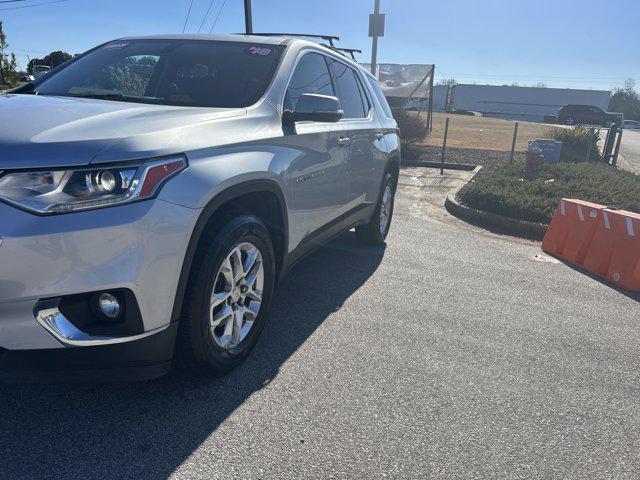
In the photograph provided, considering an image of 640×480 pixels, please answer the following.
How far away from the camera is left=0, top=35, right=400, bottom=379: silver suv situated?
2.14 meters

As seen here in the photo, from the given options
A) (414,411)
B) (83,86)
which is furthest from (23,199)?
(414,411)

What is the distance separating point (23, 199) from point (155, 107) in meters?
1.09

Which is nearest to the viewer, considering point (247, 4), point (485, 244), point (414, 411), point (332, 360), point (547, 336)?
point (414, 411)

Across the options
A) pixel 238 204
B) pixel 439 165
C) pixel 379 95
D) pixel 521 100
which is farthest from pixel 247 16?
pixel 521 100

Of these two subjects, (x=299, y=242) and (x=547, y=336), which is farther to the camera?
(x=547, y=336)

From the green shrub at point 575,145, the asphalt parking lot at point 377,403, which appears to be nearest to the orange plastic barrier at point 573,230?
the asphalt parking lot at point 377,403

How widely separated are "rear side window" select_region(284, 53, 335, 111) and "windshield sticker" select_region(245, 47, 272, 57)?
A: 228 millimetres

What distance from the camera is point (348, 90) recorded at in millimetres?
4871

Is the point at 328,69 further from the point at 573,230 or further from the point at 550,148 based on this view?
the point at 550,148

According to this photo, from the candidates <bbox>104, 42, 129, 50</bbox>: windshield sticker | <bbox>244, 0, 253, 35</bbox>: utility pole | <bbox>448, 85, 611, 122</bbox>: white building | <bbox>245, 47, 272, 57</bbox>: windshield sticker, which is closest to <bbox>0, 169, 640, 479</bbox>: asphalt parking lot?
<bbox>245, 47, 272, 57</bbox>: windshield sticker

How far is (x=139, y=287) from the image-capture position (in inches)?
89.4

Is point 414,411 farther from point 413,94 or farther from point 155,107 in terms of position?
point 413,94

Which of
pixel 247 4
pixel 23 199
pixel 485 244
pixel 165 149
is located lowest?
pixel 485 244

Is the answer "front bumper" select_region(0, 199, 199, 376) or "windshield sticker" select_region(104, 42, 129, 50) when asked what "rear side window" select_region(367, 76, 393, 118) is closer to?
"windshield sticker" select_region(104, 42, 129, 50)
